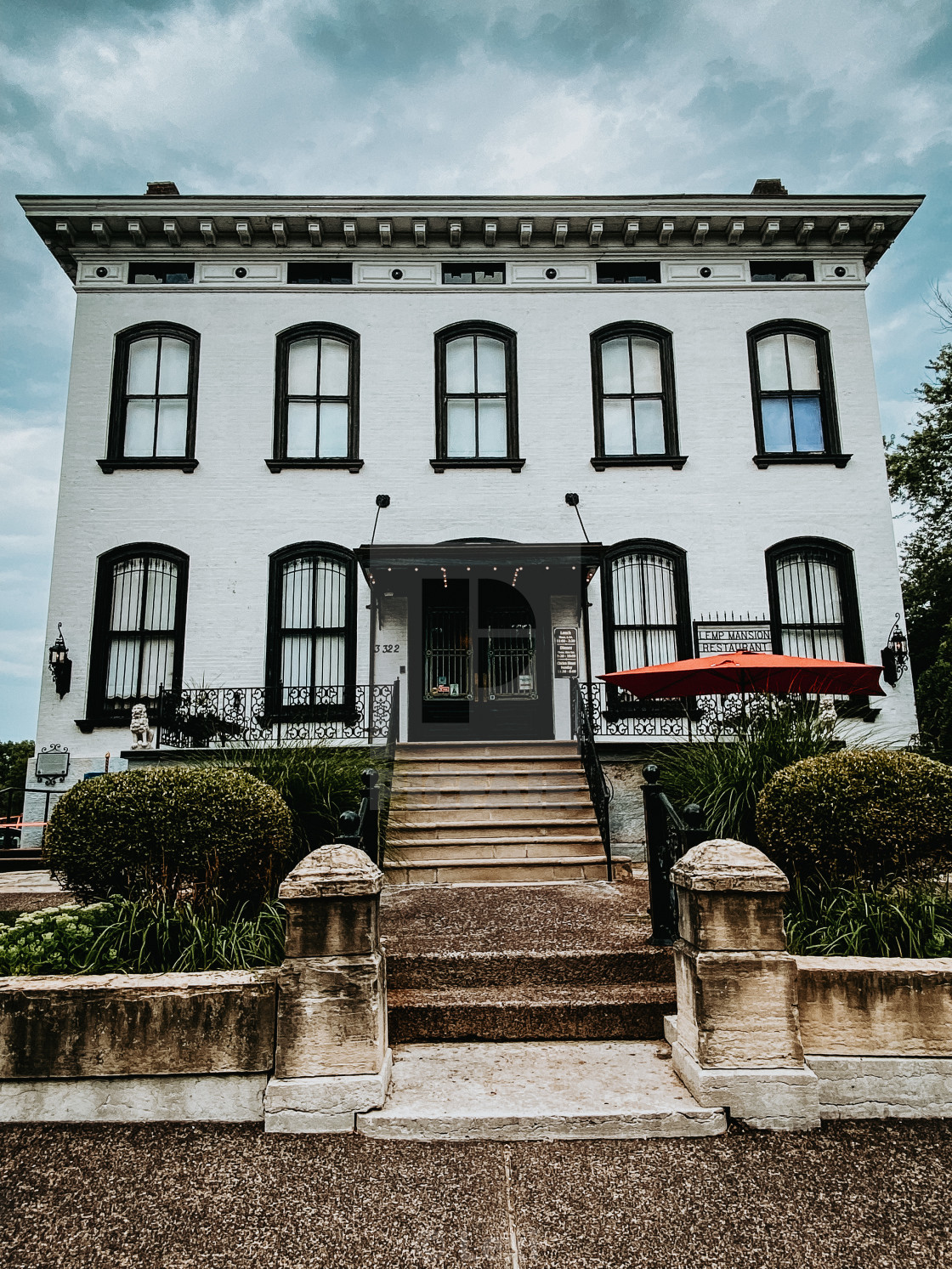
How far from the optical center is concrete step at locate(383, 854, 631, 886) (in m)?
8.18

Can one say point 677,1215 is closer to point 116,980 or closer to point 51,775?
point 116,980

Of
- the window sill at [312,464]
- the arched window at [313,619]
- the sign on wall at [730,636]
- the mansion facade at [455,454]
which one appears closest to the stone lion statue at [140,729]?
the mansion facade at [455,454]

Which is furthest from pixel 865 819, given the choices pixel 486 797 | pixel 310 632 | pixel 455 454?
pixel 455 454

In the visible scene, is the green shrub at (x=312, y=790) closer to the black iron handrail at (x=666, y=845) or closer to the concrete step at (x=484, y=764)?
the concrete step at (x=484, y=764)

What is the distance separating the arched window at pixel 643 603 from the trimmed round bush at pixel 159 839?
8434 mm

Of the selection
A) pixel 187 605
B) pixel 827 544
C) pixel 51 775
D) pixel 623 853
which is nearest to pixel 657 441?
pixel 827 544

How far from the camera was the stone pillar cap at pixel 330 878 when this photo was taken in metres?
3.96

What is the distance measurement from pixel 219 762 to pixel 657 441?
8885 mm

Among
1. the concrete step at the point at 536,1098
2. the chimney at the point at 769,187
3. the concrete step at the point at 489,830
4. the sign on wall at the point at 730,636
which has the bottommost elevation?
the concrete step at the point at 536,1098

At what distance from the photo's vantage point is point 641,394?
44.3 ft

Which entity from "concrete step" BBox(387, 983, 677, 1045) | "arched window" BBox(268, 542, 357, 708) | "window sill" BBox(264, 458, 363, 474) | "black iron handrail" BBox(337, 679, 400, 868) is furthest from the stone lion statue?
"concrete step" BBox(387, 983, 677, 1045)

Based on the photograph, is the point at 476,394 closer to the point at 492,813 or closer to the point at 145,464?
the point at 145,464

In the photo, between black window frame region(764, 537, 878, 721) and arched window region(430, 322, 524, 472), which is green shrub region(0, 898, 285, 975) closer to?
arched window region(430, 322, 524, 472)

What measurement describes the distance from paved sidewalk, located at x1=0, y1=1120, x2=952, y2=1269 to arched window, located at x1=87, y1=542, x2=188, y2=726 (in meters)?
9.18
